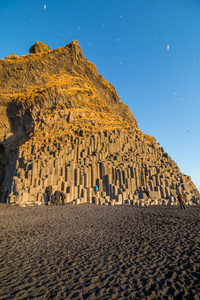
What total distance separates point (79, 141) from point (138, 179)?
893 cm

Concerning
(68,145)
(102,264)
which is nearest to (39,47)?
(68,145)

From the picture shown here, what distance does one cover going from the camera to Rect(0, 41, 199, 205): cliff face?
635 inches

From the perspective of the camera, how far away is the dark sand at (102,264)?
2.54m

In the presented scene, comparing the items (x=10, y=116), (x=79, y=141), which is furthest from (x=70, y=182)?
(x=10, y=116)

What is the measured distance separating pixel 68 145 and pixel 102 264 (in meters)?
18.0

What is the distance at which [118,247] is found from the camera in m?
4.22

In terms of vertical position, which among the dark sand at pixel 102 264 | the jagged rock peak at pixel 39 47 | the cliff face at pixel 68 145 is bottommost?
the dark sand at pixel 102 264

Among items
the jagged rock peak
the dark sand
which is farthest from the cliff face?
the jagged rock peak

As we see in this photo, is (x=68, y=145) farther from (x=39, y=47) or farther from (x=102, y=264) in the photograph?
(x=39, y=47)

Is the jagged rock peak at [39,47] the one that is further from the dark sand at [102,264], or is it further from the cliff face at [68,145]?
the dark sand at [102,264]

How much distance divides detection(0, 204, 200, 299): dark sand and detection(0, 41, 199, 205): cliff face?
30.1ft

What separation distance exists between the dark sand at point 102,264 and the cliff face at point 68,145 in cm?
916

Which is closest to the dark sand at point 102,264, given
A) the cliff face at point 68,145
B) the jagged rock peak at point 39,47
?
the cliff face at point 68,145

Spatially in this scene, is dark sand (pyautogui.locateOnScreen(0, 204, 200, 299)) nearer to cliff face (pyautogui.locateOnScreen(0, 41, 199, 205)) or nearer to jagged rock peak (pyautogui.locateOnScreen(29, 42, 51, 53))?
cliff face (pyautogui.locateOnScreen(0, 41, 199, 205))
